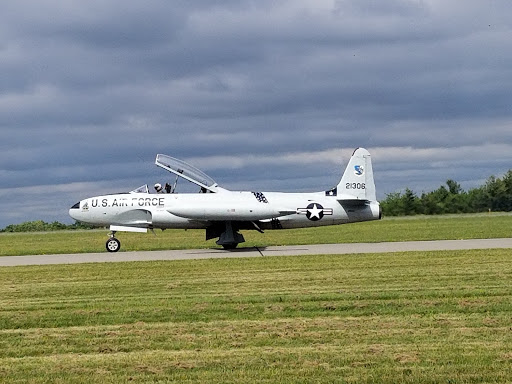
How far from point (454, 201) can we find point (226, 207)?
6559 cm

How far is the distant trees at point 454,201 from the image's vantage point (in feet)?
270

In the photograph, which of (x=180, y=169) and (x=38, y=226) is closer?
(x=180, y=169)

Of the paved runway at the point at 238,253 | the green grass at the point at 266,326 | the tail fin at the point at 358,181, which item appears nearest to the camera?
the green grass at the point at 266,326

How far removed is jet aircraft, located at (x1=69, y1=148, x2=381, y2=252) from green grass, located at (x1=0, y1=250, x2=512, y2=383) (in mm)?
9167

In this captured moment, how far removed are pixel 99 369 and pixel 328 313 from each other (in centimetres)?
426

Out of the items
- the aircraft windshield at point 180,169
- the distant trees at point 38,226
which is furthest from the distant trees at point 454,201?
the aircraft windshield at point 180,169

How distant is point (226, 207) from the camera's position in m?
26.8

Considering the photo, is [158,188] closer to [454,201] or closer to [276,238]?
[276,238]

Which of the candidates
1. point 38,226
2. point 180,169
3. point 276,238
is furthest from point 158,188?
point 38,226

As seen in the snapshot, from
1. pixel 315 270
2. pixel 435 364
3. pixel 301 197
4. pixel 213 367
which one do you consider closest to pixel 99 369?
pixel 213 367

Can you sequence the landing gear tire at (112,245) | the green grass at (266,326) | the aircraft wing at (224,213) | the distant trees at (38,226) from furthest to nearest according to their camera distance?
the distant trees at (38,226), the landing gear tire at (112,245), the aircraft wing at (224,213), the green grass at (266,326)

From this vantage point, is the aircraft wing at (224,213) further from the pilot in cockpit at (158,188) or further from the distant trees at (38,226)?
the distant trees at (38,226)

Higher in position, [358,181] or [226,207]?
[358,181]

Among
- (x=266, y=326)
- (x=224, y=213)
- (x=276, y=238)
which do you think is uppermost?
(x=224, y=213)
